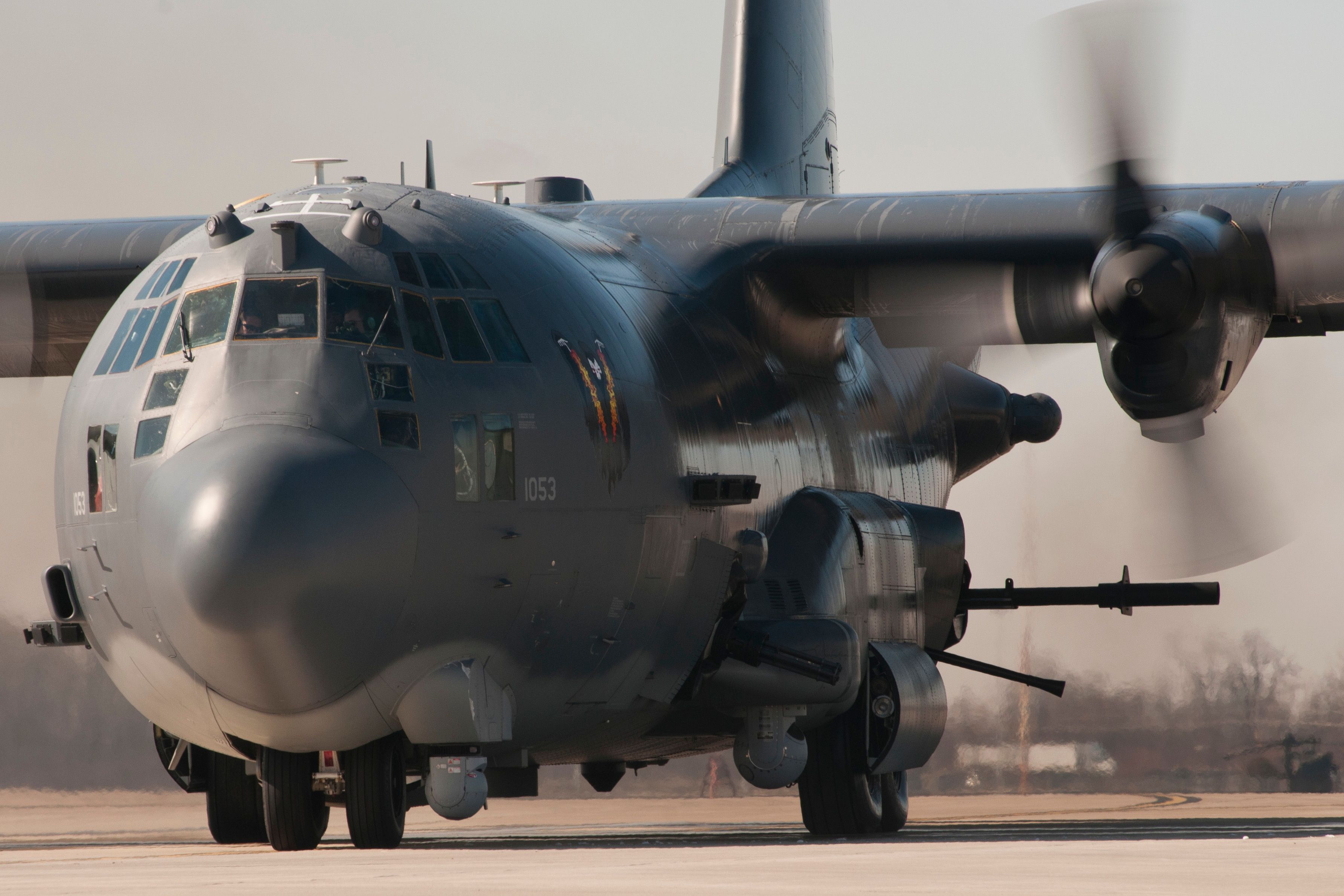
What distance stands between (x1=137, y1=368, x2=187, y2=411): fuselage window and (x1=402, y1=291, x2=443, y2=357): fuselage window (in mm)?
1227

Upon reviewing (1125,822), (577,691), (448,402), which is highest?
(448,402)

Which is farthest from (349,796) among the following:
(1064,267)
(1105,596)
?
(1105,596)

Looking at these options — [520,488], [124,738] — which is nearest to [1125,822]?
[520,488]

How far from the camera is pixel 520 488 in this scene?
10.4 meters

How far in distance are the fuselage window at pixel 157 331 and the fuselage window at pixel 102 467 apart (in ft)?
1.39

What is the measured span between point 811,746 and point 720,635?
1840mm

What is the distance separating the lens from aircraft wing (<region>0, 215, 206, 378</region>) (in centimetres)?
1578

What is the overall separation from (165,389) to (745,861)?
3.96 metres

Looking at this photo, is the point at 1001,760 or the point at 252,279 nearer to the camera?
the point at 252,279

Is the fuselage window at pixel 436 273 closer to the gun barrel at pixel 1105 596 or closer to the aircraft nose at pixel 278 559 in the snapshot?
the aircraft nose at pixel 278 559

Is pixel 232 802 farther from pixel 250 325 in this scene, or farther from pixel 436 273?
pixel 436 273

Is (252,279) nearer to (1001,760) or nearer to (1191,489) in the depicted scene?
(1191,489)

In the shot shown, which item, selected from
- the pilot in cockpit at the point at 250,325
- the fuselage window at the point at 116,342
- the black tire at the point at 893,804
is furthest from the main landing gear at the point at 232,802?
the black tire at the point at 893,804

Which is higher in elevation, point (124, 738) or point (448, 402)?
point (448, 402)
